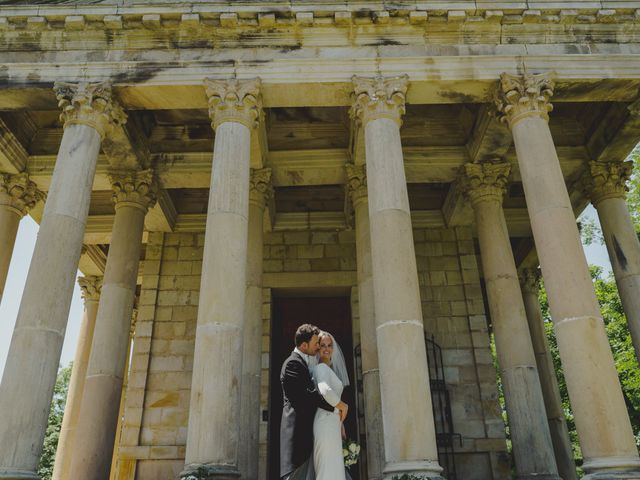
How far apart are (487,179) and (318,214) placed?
22.0 feet

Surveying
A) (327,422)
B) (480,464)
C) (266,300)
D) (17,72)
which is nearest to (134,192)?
(17,72)

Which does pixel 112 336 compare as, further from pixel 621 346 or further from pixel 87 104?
pixel 621 346

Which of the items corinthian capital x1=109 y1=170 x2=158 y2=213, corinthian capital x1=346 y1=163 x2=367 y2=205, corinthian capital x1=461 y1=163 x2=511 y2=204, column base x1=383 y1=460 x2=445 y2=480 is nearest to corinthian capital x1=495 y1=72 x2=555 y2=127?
corinthian capital x1=461 y1=163 x2=511 y2=204

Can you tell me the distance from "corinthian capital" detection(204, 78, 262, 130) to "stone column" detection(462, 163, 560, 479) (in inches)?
296

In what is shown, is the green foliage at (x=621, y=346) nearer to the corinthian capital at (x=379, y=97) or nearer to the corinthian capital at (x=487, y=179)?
the corinthian capital at (x=487, y=179)

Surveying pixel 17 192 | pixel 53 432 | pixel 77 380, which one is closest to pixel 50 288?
pixel 17 192

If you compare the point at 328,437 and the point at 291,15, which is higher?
the point at 291,15

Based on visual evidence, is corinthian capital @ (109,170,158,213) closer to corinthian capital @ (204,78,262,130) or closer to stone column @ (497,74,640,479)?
corinthian capital @ (204,78,262,130)

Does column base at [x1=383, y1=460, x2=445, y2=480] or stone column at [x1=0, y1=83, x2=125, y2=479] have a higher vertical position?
stone column at [x1=0, y1=83, x2=125, y2=479]

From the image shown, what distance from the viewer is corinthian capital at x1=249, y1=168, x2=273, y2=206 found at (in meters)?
16.4

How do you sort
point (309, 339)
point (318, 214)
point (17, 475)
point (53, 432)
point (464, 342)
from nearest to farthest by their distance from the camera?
point (309, 339)
point (17, 475)
point (464, 342)
point (318, 214)
point (53, 432)

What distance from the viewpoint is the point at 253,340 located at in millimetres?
15023

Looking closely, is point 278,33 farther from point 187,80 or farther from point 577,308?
point 577,308

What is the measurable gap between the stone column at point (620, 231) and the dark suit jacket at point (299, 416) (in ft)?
39.7
